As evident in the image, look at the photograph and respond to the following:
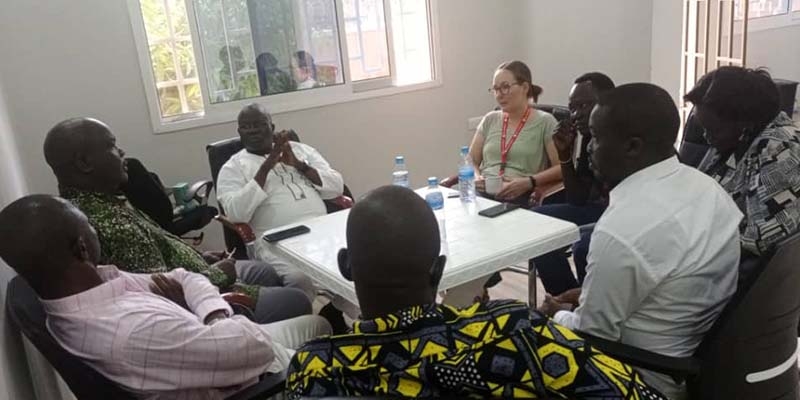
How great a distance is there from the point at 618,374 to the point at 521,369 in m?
0.17

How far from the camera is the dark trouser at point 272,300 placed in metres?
2.11

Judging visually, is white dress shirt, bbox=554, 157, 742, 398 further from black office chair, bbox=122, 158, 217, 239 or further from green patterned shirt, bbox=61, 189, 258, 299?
black office chair, bbox=122, 158, 217, 239

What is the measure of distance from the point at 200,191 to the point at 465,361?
280cm

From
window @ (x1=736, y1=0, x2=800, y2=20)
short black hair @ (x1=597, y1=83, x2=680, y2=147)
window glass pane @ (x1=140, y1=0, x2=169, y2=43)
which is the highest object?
window glass pane @ (x1=140, y1=0, x2=169, y2=43)

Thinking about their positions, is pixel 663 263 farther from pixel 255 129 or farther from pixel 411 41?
pixel 411 41

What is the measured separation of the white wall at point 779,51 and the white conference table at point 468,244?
438 centimetres

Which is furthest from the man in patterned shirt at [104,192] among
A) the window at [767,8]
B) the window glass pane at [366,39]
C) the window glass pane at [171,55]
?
the window at [767,8]

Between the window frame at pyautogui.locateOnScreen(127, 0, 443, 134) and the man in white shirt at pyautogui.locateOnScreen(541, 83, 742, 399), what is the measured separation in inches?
108

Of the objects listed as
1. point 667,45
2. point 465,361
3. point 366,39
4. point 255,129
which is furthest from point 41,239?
point 667,45

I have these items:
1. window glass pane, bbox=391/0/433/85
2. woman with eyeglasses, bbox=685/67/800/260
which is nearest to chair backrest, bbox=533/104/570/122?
woman with eyeglasses, bbox=685/67/800/260

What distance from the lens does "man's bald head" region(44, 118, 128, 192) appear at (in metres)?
1.78

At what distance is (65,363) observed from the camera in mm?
1254

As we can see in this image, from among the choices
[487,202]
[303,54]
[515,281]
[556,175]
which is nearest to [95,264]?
[487,202]

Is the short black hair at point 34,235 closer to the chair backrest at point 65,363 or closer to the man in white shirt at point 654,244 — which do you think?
the chair backrest at point 65,363
